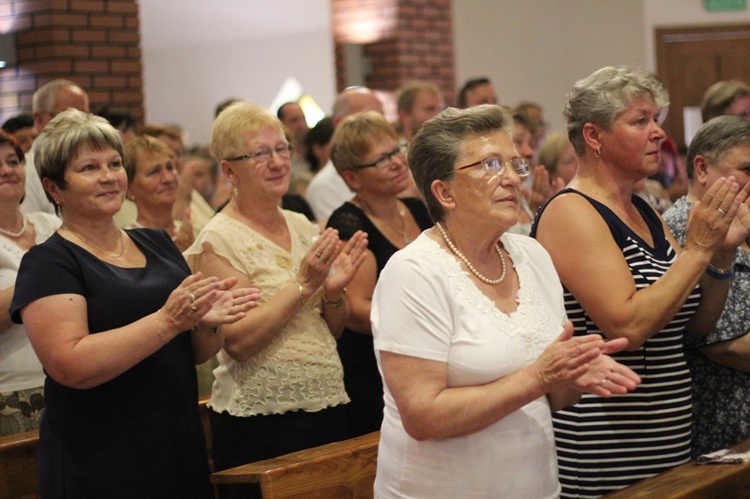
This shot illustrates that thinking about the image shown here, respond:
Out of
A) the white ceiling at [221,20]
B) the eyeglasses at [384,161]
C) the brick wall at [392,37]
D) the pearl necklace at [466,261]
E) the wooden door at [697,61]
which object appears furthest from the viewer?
the white ceiling at [221,20]

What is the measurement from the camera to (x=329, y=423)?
9.44 ft

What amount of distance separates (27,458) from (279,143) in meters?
1.16

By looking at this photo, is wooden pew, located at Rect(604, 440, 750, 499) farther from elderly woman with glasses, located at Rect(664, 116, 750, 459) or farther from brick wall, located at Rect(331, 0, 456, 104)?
brick wall, located at Rect(331, 0, 456, 104)

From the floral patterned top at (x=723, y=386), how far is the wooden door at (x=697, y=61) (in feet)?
22.9

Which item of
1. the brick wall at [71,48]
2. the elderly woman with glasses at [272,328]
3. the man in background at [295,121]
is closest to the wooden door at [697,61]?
the man in background at [295,121]

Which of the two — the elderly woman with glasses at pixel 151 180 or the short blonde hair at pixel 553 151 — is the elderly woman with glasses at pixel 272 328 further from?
the short blonde hair at pixel 553 151

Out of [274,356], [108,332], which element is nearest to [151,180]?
[274,356]

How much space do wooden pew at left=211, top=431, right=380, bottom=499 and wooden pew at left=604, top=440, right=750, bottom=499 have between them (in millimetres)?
700

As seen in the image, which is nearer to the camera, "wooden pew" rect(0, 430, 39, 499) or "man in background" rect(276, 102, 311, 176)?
"wooden pew" rect(0, 430, 39, 499)

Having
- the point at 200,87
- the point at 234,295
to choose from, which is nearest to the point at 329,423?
the point at 234,295

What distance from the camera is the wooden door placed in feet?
30.8

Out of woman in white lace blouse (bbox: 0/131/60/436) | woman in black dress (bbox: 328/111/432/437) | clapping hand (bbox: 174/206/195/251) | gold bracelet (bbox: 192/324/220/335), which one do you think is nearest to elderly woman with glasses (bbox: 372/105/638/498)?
gold bracelet (bbox: 192/324/220/335)

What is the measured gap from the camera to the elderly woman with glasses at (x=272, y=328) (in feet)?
9.07

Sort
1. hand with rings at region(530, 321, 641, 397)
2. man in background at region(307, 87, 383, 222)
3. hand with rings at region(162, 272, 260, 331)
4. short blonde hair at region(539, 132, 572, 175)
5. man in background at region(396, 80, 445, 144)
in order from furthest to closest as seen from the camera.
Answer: man in background at region(396, 80, 445, 144), short blonde hair at region(539, 132, 572, 175), man in background at region(307, 87, 383, 222), hand with rings at region(162, 272, 260, 331), hand with rings at region(530, 321, 641, 397)
